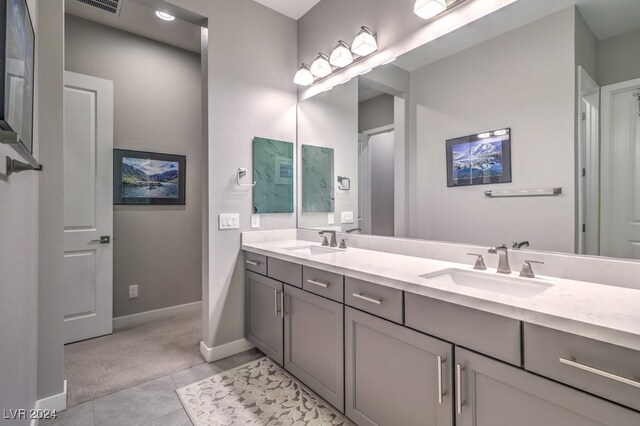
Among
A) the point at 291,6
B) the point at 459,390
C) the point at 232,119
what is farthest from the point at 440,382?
the point at 291,6

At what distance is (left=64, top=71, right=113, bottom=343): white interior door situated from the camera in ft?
8.74

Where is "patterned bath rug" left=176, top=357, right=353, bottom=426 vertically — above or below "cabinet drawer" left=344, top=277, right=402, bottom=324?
below

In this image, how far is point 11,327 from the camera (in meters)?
1.08

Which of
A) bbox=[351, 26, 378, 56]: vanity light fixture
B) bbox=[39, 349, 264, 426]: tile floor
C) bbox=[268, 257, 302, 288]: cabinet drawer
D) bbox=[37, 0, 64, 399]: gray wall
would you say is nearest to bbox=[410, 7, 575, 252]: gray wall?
bbox=[351, 26, 378, 56]: vanity light fixture

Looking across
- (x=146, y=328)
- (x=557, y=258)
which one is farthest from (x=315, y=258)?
(x=146, y=328)

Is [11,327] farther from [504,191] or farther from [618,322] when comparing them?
[504,191]

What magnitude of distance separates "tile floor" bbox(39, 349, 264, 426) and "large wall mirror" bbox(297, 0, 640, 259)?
5.39 ft

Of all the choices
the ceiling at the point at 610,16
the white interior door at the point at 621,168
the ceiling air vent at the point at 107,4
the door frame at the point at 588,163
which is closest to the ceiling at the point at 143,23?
the ceiling air vent at the point at 107,4

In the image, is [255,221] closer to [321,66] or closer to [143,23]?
[321,66]

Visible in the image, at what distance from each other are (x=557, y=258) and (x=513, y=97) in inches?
30.2

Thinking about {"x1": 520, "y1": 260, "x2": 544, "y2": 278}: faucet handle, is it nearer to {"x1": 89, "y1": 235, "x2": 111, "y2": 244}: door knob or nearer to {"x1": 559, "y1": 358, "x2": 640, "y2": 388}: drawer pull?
{"x1": 559, "y1": 358, "x2": 640, "y2": 388}: drawer pull

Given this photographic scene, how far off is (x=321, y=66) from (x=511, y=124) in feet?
5.10

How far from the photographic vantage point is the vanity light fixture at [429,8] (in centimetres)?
167

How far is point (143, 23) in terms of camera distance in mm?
2881
